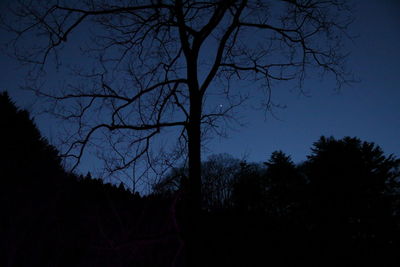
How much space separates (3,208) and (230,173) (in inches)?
1308

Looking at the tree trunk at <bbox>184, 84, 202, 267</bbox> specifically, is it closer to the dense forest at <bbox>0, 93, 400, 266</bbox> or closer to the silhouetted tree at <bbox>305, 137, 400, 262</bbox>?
the dense forest at <bbox>0, 93, 400, 266</bbox>

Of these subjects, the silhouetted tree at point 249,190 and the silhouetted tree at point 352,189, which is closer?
the silhouetted tree at point 352,189

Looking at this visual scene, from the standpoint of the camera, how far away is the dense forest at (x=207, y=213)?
7.98 feet

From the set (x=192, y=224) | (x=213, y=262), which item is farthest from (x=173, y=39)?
(x=213, y=262)

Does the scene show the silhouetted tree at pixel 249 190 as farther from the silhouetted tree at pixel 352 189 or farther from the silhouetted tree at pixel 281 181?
the silhouetted tree at pixel 352 189

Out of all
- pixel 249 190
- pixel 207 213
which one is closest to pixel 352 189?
pixel 249 190

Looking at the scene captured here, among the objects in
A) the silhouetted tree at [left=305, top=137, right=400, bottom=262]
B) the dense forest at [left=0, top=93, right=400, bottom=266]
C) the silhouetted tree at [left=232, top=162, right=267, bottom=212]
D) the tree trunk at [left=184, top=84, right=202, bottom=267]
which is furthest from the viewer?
the silhouetted tree at [left=232, top=162, right=267, bottom=212]

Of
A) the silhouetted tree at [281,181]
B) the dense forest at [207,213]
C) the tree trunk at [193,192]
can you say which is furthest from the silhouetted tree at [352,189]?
the tree trunk at [193,192]

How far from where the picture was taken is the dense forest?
2.43 metres

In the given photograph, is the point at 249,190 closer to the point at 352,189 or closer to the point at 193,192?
the point at 352,189

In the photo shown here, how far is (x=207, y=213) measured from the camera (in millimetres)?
11625

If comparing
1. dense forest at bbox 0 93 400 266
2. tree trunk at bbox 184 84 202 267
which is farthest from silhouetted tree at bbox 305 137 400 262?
tree trunk at bbox 184 84 202 267

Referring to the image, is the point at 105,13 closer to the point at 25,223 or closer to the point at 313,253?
the point at 25,223

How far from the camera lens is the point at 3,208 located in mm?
4234
